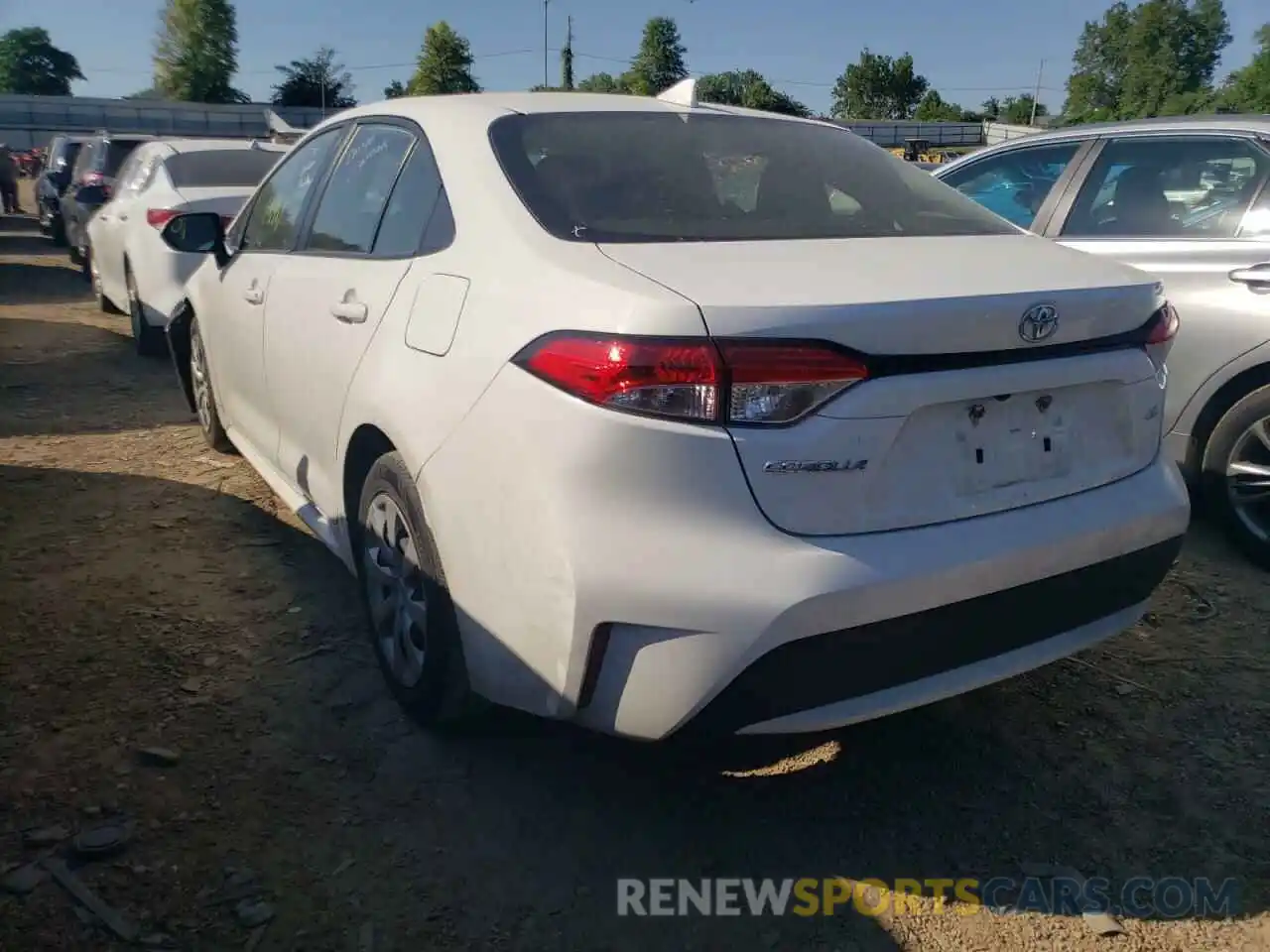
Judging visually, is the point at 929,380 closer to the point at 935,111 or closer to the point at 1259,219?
the point at 1259,219

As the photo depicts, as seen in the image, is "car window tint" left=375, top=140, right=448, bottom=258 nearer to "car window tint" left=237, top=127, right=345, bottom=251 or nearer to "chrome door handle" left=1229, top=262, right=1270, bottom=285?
"car window tint" left=237, top=127, right=345, bottom=251

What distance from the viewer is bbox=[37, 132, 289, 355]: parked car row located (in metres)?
6.95

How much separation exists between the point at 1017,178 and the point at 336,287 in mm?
3385

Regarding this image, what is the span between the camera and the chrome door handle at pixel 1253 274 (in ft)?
12.6

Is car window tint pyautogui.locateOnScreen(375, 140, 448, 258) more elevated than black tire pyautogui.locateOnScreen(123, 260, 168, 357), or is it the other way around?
car window tint pyautogui.locateOnScreen(375, 140, 448, 258)

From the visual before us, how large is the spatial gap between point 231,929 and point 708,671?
111 centimetres

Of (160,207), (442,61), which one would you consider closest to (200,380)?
(160,207)

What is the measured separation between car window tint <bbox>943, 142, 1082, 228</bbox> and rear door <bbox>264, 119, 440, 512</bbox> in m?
2.83

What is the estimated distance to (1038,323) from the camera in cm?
220

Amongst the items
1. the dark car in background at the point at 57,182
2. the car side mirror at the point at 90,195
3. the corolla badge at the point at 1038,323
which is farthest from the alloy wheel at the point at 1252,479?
the dark car in background at the point at 57,182

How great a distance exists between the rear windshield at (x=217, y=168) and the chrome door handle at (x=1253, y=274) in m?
6.09

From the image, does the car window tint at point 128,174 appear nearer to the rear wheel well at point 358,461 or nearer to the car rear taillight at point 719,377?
the rear wheel well at point 358,461

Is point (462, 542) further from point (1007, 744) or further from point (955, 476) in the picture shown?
point (1007, 744)

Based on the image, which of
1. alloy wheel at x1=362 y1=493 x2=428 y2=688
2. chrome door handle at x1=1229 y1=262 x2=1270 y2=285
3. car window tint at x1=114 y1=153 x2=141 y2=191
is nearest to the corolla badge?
alloy wheel at x1=362 y1=493 x2=428 y2=688
